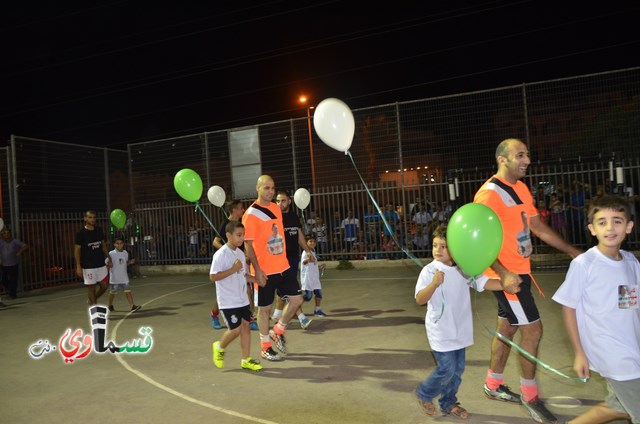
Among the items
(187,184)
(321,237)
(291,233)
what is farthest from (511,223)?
(321,237)

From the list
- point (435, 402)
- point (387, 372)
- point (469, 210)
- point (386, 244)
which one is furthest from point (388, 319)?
point (386, 244)

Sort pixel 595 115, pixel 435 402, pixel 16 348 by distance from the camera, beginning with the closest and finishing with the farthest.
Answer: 1. pixel 435 402
2. pixel 16 348
3. pixel 595 115

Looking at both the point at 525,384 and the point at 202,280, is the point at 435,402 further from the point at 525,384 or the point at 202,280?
the point at 202,280

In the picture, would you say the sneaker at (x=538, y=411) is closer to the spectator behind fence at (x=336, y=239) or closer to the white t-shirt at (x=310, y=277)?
the white t-shirt at (x=310, y=277)

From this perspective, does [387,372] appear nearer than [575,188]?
Yes

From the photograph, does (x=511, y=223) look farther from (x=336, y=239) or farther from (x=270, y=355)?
(x=336, y=239)

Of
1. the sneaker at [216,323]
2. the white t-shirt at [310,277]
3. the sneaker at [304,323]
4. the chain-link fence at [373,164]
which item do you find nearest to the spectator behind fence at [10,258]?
the chain-link fence at [373,164]

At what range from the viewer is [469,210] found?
3.55 metres

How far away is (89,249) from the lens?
9773mm

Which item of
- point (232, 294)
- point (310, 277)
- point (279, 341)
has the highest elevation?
point (232, 294)

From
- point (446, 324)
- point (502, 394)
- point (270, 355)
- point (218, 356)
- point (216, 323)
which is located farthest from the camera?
point (216, 323)

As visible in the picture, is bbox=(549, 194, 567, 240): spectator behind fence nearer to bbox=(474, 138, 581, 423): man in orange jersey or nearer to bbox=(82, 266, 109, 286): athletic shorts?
bbox=(474, 138, 581, 423): man in orange jersey

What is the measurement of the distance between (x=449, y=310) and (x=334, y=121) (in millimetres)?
2440

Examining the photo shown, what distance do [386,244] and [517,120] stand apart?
16.6 feet
